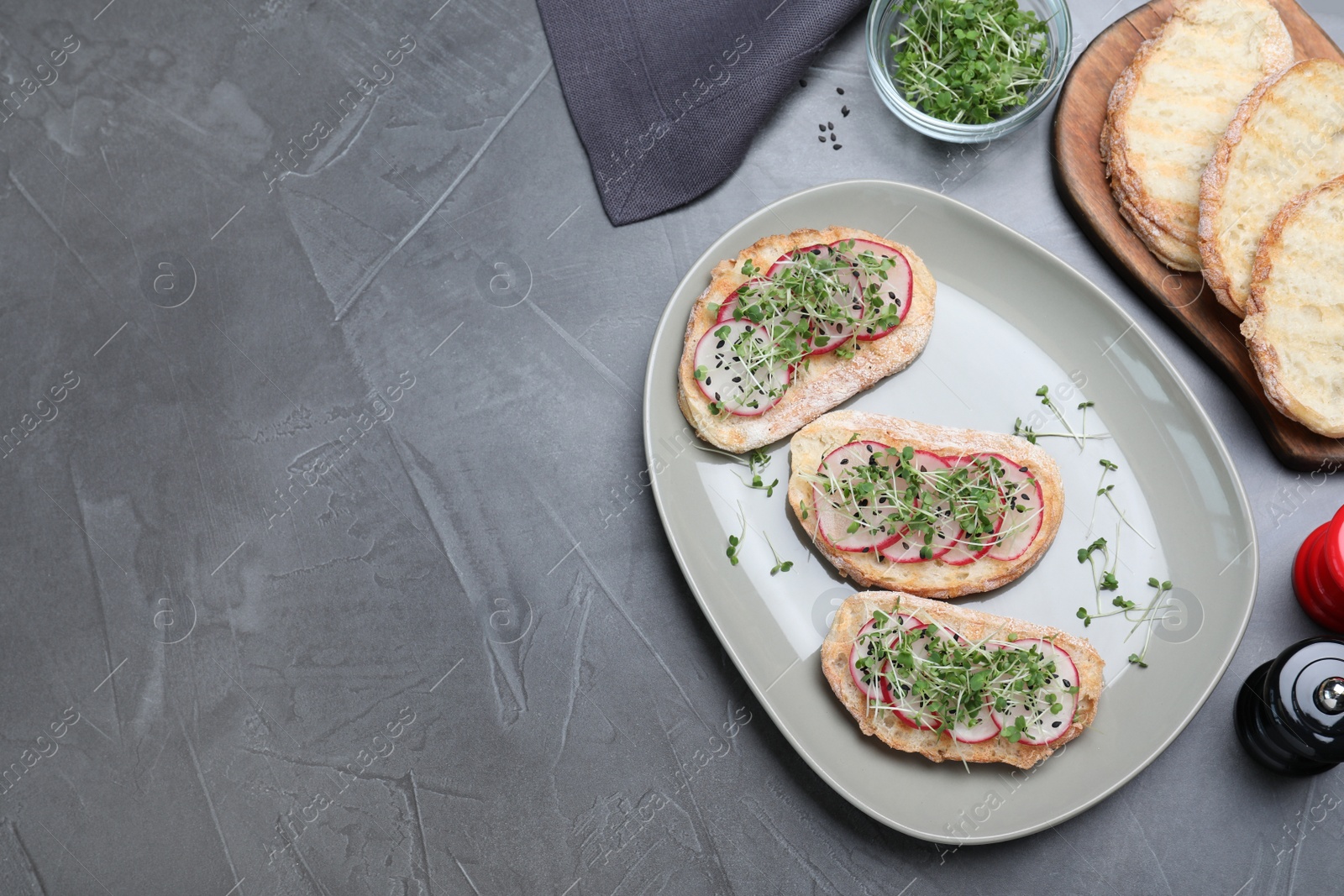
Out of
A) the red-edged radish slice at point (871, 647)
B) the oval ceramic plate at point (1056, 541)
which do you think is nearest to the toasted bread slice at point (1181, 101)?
the oval ceramic plate at point (1056, 541)

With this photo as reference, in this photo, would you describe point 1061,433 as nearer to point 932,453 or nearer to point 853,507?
point 932,453

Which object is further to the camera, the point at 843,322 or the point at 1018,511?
the point at 843,322

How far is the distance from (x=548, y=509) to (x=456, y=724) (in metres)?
A: 0.74

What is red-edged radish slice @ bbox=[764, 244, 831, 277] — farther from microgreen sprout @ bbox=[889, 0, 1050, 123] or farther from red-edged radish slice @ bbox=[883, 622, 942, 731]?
red-edged radish slice @ bbox=[883, 622, 942, 731]

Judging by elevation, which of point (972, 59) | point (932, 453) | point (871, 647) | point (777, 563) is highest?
point (972, 59)

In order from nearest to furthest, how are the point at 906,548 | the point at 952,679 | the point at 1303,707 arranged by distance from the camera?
the point at 1303,707 < the point at 952,679 < the point at 906,548

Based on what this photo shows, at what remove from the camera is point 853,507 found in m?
2.40

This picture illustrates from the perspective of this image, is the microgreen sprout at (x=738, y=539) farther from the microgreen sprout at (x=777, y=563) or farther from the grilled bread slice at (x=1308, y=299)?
the grilled bread slice at (x=1308, y=299)

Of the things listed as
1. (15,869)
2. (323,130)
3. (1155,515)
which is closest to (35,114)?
(323,130)

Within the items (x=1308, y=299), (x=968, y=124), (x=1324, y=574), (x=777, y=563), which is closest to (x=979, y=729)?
(x=777, y=563)

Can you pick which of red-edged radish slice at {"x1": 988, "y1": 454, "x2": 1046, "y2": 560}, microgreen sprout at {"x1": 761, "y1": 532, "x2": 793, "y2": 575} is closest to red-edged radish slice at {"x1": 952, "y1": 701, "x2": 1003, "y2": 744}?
red-edged radish slice at {"x1": 988, "y1": 454, "x2": 1046, "y2": 560}

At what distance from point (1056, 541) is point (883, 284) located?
944 millimetres

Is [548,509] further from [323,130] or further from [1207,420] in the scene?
[1207,420]

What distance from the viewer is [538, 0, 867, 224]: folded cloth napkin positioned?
2.71 metres
